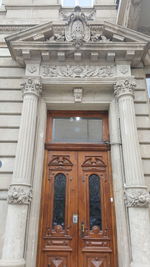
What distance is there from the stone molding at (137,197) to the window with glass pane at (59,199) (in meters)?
1.68

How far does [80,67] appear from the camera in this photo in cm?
630

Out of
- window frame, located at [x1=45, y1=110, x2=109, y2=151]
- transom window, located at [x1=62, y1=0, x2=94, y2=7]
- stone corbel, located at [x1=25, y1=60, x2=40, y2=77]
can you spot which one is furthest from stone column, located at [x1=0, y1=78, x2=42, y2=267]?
transom window, located at [x1=62, y1=0, x2=94, y2=7]

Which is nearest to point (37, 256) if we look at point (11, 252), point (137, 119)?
point (11, 252)

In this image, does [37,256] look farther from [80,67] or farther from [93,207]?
[80,67]

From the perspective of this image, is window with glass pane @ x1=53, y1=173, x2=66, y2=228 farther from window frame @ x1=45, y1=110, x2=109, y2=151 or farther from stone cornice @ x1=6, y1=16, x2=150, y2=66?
stone cornice @ x1=6, y1=16, x2=150, y2=66

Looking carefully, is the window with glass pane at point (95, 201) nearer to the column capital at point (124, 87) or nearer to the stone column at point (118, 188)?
the stone column at point (118, 188)

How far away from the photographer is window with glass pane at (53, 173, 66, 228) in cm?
531

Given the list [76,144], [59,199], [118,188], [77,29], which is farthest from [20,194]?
[77,29]

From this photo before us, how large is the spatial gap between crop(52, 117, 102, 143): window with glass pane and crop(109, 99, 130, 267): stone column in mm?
487

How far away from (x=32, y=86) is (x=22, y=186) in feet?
9.00

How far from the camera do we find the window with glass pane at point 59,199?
5.31m

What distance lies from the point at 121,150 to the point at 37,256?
336cm

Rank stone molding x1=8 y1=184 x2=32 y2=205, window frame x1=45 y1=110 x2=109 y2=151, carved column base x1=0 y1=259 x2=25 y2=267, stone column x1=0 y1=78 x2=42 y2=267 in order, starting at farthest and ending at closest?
window frame x1=45 y1=110 x2=109 y2=151 → stone molding x1=8 y1=184 x2=32 y2=205 → stone column x1=0 y1=78 x2=42 y2=267 → carved column base x1=0 y1=259 x2=25 y2=267

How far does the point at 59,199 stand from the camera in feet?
18.0
